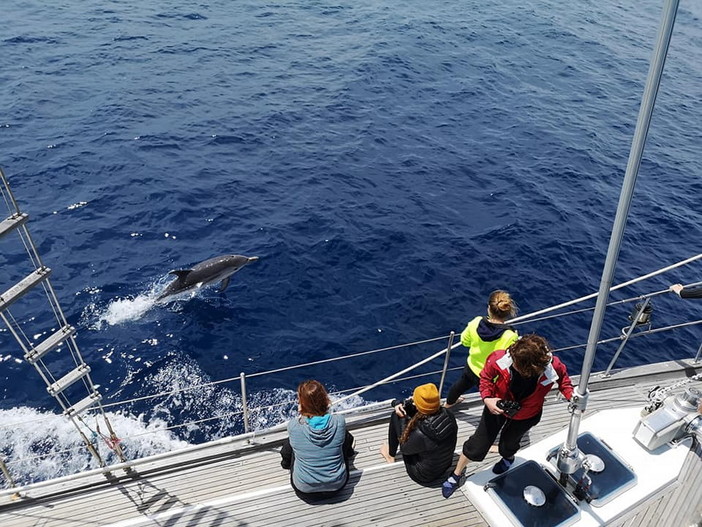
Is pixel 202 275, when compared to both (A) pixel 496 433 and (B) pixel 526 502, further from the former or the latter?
(B) pixel 526 502

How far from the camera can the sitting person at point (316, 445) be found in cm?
723

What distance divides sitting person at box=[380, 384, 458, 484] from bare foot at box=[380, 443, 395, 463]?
0.40m

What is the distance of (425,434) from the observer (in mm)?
7434

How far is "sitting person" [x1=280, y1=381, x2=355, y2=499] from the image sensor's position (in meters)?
7.23

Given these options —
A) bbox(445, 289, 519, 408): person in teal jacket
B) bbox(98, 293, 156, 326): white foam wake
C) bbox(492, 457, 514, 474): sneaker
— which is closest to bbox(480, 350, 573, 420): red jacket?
bbox(445, 289, 519, 408): person in teal jacket

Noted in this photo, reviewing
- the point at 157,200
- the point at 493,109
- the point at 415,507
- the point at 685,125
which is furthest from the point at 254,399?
the point at 685,125

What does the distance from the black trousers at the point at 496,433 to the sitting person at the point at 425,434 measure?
0.33 m

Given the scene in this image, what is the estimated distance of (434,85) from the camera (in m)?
36.5

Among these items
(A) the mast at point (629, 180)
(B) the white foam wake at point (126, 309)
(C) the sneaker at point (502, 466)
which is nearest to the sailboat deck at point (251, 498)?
(C) the sneaker at point (502, 466)

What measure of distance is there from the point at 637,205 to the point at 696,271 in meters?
5.22

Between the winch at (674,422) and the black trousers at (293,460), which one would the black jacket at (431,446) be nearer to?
the black trousers at (293,460)

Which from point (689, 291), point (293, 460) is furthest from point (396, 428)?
point (689, 291)

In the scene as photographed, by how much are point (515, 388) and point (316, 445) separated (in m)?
2.85

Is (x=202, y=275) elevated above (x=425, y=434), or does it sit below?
below
